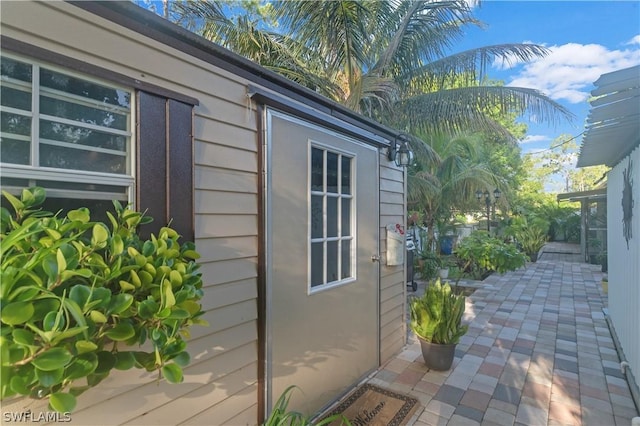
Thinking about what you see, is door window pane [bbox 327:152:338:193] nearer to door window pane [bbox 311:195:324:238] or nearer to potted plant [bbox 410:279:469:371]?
door window pane [bbox 311:195:324:238]

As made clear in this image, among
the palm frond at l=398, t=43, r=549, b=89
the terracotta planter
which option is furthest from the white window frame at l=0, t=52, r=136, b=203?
the palm frond at l=398, t=43, r=549, b=89

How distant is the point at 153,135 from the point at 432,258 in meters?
7.25

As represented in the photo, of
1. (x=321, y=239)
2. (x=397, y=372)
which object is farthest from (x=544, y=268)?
(x=321, y=239)

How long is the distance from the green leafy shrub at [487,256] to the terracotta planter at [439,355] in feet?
16.1

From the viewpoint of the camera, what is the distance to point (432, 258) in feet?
24.8

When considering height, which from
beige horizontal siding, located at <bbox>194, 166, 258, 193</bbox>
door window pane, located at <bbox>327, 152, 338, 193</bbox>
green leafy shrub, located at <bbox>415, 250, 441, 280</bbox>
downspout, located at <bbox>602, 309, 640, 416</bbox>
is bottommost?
downspout, located at <bbox>602, 309, 640, 416</bbox>

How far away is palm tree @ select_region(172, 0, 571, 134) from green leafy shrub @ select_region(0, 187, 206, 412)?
4.64m

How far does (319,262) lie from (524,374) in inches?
96.5

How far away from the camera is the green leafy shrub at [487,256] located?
707 cm

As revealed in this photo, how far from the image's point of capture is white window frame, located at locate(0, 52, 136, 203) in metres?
1.10

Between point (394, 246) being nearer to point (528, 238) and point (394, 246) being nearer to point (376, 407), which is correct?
point (376, 407)

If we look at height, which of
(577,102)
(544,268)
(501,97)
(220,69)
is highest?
(577,102)

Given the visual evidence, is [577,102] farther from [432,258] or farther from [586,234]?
[432,258]

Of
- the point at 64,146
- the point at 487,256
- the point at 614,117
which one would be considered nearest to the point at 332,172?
the point at 64,146
